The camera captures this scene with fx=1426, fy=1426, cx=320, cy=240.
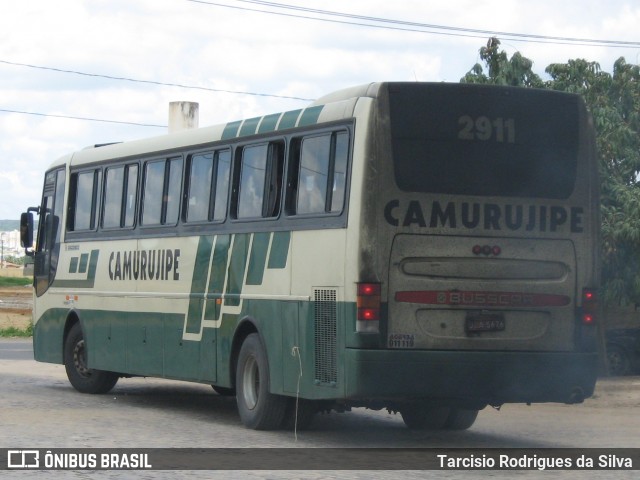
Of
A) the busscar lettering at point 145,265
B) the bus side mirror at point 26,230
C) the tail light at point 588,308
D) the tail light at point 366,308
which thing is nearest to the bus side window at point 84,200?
the bus side mirror at point 26,230

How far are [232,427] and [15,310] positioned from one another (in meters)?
43.4

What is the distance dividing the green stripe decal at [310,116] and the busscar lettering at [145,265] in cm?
322

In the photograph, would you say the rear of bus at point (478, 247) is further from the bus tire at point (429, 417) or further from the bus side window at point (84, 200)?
the bus side window at point (84, 200)

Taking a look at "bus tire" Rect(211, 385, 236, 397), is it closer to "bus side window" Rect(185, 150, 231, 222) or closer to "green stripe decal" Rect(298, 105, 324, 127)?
"bus side window" Rect(185, 150, 231, 222)

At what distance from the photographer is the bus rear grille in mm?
12961

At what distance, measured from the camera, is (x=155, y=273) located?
1717 cm

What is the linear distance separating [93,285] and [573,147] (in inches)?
304

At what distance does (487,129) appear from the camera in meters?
13.2

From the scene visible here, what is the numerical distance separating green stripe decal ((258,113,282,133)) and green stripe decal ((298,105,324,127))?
2.01 feet

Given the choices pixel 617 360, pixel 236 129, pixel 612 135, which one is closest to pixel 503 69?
pixel 612 135

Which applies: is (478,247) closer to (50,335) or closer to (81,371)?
(81,371)

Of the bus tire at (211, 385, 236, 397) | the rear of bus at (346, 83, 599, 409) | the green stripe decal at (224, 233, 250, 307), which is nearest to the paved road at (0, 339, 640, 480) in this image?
the bus tire at (211, 385, 236, 397)

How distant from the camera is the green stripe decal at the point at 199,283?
1586 centimetres

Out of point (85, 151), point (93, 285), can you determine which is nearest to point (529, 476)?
point (93, 285)
